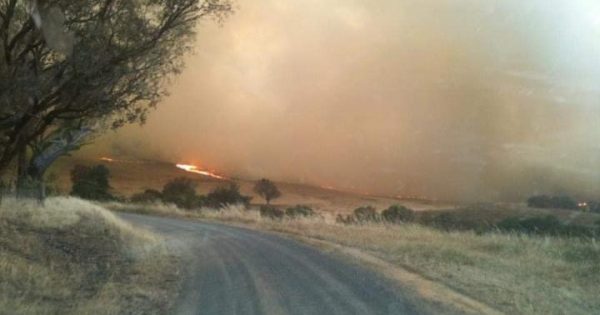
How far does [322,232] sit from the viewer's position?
96.6ft

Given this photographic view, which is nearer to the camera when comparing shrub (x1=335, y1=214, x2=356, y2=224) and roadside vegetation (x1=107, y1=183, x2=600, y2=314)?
roadside vegetation (x1=107, y1=183, x2=600, y2=314)

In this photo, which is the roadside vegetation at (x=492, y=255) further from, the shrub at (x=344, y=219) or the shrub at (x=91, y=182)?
the shrub at (x=91, y=182)

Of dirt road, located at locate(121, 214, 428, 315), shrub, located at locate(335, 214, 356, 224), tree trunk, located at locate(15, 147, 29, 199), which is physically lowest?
dirt road, located at locate(121, 214, 428, 315)

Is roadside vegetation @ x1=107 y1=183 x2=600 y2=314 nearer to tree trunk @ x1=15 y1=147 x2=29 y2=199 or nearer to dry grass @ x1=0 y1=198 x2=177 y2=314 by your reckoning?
dry grass @ x1=0 y1=198 x2=177 y2=314

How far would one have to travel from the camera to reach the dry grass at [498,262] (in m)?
13.6

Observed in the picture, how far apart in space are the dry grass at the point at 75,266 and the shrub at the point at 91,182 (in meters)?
45.6

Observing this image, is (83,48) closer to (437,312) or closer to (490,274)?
(437,312)

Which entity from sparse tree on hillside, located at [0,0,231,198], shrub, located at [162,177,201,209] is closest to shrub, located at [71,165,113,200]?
shrub, located at [162,177,201,209]

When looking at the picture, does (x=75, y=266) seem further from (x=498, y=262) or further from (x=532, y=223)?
(x=532, y=223)

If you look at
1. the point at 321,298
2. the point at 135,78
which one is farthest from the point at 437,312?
the point at 135,78

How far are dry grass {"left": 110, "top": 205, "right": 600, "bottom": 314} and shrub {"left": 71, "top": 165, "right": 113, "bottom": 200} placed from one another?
134 feet

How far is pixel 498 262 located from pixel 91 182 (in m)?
58.2

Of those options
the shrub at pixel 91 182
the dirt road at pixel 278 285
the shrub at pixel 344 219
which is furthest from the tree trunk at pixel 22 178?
the shrub at pixel 91 182

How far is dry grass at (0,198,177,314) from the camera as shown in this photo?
37.9 feet
